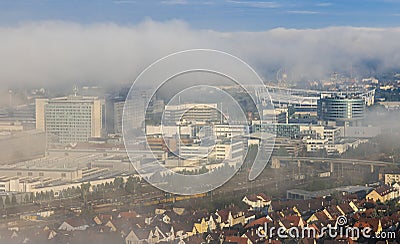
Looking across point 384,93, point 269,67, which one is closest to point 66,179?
point 269,67

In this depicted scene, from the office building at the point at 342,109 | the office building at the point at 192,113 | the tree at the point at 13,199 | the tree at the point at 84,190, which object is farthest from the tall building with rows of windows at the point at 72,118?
the office building at the point at 342,109

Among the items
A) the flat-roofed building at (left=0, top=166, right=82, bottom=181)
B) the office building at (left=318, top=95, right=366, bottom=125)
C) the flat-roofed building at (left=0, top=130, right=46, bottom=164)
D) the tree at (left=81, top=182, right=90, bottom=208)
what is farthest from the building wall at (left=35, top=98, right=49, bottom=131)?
the office building at (left=318, top=95, right=366, bottom=125)

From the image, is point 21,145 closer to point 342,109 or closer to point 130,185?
point 130,185

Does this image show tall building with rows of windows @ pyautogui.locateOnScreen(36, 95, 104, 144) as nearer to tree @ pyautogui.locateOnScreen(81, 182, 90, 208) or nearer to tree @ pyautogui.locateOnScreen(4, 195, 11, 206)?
tree @ pyautogui.locateOnScreen(81, 182, 90, 208)

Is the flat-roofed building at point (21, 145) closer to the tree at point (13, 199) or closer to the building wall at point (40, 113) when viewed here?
the building wall at point (40, 113)

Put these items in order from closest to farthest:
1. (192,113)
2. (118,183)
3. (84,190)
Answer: (84,190), (118,183), (192,113)

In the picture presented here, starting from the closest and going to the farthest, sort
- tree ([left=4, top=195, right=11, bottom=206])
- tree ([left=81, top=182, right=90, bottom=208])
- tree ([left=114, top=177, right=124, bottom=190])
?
1. tree ([left=4, top=195, right=11, bottom=206])
2. tree ([left=81, top=182, right=90, bottom=208])
3. tree ([left=114, top=177, right=124, bottom=190])

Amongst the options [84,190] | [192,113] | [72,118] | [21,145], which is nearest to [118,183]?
[84,190]

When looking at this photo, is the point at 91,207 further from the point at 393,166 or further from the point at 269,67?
the point at 269,67
